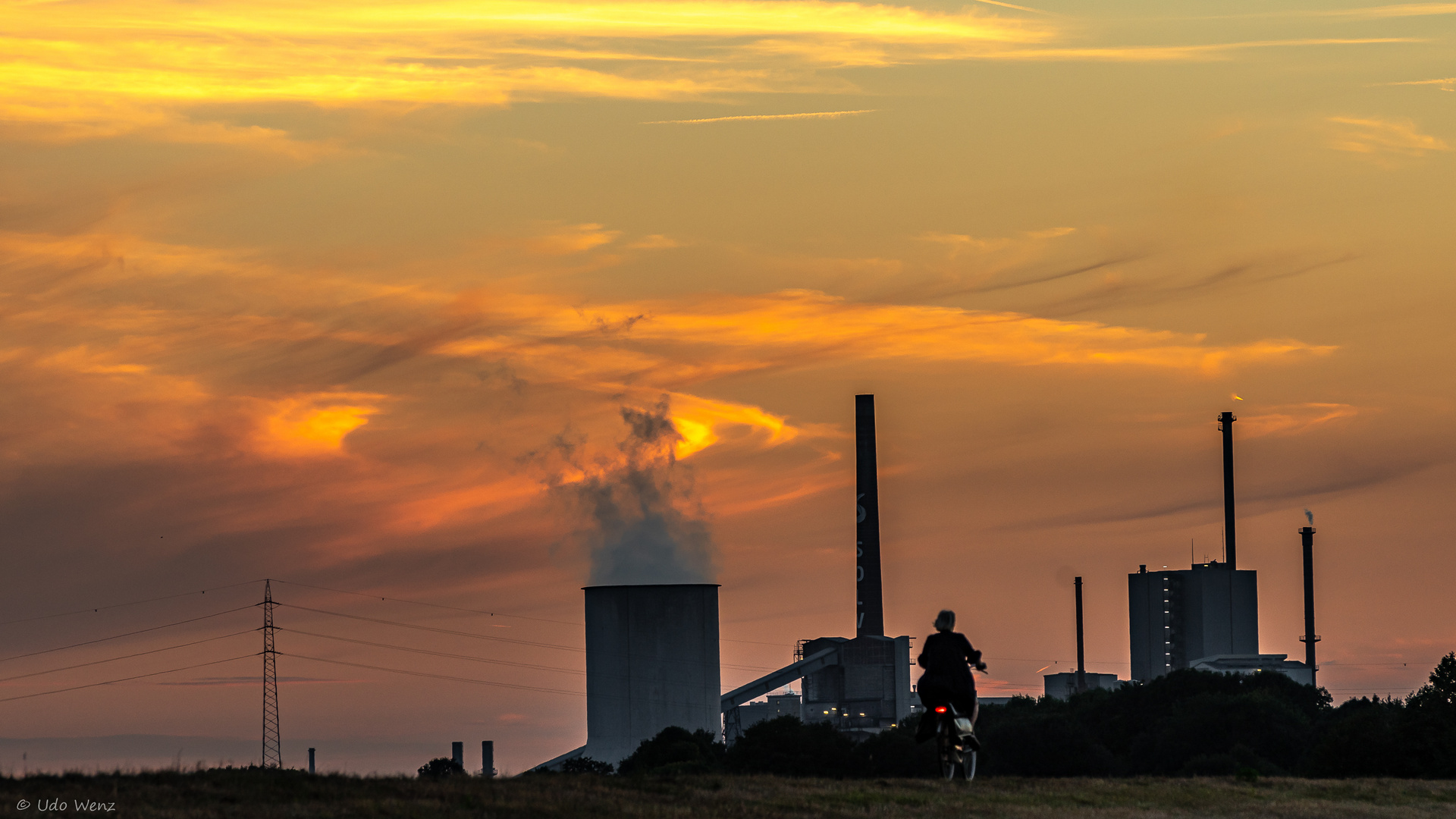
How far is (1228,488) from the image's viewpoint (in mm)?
116500

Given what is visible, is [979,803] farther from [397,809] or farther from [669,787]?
[397,809]

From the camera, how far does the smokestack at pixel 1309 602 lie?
383ft

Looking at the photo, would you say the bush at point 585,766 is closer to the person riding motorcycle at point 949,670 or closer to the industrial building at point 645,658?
the industrial building at point 645,658

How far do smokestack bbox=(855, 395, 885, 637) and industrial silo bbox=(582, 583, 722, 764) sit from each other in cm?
1849

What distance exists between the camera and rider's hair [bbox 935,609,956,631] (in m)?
18.4

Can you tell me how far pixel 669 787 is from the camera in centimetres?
2100

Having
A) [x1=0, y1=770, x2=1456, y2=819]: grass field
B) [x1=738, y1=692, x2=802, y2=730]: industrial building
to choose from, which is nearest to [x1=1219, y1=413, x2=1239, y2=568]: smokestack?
[x1=738, y1=692, x2=802, y2=730]: industrial building

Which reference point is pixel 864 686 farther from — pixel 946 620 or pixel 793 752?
pixel 946 620

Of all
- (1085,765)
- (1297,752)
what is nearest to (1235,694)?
(1297,752)

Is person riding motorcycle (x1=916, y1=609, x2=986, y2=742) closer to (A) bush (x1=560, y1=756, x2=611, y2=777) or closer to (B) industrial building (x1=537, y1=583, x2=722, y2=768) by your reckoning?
(A) bush (x1=560, y1=756, x2=611, y2=777)

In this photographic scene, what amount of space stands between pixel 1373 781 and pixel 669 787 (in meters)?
12.1

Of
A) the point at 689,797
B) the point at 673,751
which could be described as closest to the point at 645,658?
the point at 673,751

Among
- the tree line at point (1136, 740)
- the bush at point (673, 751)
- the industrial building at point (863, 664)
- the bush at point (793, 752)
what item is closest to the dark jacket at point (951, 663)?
the tree line at point (1136, 740)

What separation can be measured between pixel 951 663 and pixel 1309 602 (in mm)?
107823
